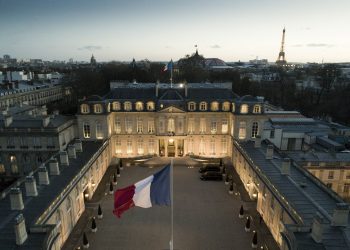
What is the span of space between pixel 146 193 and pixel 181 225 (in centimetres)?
1321

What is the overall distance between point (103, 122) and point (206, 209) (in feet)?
76.5

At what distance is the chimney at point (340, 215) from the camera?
20.7m

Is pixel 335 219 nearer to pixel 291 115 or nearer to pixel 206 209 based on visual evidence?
pixel 206 209

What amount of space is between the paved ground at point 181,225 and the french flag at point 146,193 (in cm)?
987

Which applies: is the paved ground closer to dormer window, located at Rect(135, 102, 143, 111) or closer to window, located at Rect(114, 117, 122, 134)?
window, located at Rect(114, 117, 122, 134)

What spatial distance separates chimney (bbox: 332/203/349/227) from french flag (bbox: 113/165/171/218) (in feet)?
39.3

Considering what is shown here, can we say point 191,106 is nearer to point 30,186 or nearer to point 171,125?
point 171,125

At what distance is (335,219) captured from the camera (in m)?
21.0

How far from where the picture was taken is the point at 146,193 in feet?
63.5

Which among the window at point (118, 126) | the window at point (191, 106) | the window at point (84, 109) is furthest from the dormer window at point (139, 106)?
the window at point (191, 106)

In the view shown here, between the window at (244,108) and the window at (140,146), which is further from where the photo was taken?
the window at (140,146)

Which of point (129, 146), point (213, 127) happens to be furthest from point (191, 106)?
point (129, 146)

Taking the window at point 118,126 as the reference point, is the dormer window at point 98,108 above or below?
above

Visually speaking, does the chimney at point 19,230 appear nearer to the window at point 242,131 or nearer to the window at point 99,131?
the window at point 99,131
